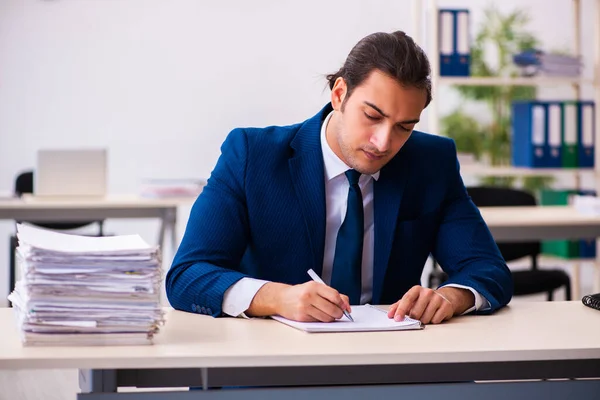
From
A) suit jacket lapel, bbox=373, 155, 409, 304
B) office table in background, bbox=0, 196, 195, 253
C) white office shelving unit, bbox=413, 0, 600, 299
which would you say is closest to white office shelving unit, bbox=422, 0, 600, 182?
white office shelving unit, bbox=413, 0, 600, 299

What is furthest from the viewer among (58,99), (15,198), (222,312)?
(58,99)

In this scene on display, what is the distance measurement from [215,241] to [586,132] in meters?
3.42

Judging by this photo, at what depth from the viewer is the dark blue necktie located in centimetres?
187

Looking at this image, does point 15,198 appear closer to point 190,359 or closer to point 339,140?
point 339,140

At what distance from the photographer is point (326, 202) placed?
1.91 m

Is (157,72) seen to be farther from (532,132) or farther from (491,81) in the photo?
(532,132)

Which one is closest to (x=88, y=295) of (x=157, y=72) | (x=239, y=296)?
(x=239, y=296)

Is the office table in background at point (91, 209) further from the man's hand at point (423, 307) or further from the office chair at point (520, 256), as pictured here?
the man's hand at point (423, 307)

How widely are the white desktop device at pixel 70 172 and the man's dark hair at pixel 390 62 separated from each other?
8.77ft

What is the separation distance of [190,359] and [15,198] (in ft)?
10.2

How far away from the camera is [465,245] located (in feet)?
6.37

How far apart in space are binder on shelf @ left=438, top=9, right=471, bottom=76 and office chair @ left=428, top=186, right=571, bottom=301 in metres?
0.85

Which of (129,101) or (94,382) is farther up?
(129,101)

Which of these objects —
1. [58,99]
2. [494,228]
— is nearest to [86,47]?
[58,99]
